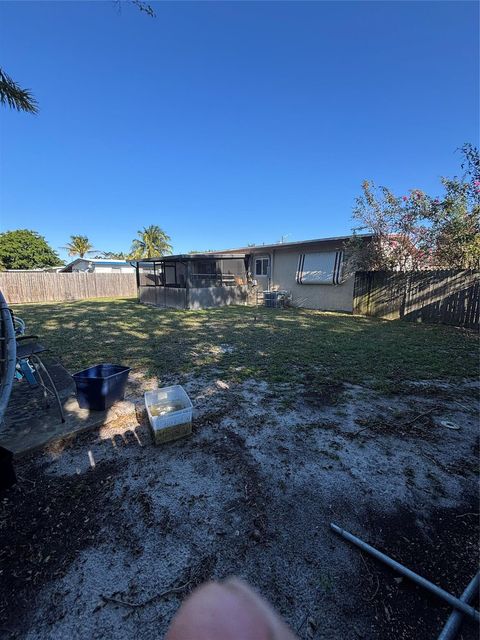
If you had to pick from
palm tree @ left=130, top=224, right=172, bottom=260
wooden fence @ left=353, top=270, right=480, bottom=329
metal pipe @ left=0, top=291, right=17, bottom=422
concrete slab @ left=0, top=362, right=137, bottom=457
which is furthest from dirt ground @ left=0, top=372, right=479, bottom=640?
palm tree @ left=130, top=224, right=172, bottom=260

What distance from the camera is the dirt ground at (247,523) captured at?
1.23 meters

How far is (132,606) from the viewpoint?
1.24 metres

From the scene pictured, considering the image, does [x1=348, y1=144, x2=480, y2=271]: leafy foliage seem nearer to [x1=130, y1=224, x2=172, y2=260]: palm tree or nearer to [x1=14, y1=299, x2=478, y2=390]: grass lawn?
[x1=14, y1=299, x2=478, y2=390]: grass lawn

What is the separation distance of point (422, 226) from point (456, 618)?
1009 cm

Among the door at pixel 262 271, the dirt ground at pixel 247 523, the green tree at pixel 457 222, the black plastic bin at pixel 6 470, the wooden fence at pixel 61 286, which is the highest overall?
the green tree at pixel 457 222

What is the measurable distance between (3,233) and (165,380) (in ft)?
128

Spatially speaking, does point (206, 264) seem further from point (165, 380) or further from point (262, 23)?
point (165, 380)

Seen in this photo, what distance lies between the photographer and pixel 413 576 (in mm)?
1324

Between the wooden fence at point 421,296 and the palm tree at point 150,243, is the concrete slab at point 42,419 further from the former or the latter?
the palm tree at point 150,243

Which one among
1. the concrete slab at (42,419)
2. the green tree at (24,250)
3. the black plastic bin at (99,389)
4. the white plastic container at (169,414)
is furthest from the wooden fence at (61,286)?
the green tree at (24,250)

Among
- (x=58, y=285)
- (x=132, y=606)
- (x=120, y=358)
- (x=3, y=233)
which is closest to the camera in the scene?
(x=132, y=606)

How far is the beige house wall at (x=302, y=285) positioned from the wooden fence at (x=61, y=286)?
10.8m

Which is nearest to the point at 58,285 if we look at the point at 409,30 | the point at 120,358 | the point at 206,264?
the point at 206,264

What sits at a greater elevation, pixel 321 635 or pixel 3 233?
pixel 3 233
